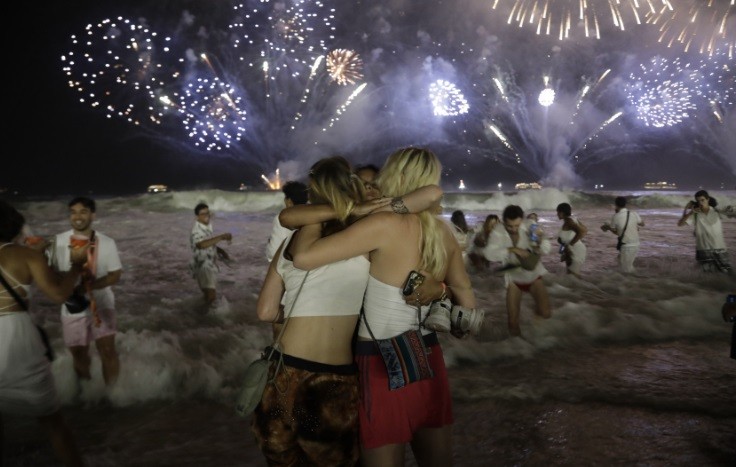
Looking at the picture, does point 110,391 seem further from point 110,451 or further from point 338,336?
point 338,336

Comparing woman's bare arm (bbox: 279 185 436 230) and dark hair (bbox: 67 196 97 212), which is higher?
dark hair (bbox: 67 196 97 212)

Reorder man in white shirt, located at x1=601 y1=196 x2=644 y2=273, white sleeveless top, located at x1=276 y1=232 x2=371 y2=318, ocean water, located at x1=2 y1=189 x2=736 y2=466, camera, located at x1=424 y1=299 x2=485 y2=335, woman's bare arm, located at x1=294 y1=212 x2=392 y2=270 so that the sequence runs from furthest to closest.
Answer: man in white shirt, located at x1=601 y1=196 x2=644 y2=273
ocean water, located at x1=2 y1=189 x2=736 y2=466
camera, located at x1=424 y1=299 x2=485 y2=335
white sleeveless top, located at x1=276 y1=232 x2=371 y2=318
woman's bare arm, located at x1=294 y1=212 x2=392 y2=270

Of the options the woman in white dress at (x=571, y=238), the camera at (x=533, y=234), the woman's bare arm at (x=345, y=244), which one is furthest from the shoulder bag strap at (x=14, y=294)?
the woman in white dress at (x=571, y=238)

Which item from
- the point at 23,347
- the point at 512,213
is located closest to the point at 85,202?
the point at 23,347

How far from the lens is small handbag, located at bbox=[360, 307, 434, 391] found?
2.28m

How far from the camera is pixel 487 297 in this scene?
33.2ft

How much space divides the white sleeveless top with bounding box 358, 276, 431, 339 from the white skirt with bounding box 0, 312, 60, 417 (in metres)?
2.18

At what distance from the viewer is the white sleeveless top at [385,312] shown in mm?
2393

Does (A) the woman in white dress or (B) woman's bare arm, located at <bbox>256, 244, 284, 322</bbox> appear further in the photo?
(A) the woman in white dress

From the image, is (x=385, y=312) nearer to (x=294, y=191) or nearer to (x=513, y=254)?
(x=294, y=191)

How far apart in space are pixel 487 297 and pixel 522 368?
4.07 metres

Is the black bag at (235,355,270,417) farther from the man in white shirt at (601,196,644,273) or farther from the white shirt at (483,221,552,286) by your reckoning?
the man in white shirt at (601,196,644,273)


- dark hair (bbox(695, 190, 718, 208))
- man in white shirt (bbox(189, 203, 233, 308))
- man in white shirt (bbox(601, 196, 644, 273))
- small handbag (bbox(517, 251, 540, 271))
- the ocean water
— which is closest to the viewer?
the ocean water

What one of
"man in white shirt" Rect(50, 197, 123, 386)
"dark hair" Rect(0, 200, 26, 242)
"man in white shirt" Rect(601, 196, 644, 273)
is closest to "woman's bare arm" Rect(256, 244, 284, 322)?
"dark hair" Rect(0, 200, 26, 242)
